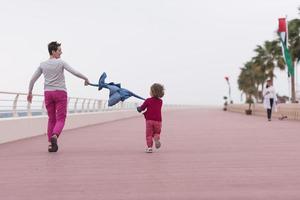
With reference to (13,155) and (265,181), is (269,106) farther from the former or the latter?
(265,181)

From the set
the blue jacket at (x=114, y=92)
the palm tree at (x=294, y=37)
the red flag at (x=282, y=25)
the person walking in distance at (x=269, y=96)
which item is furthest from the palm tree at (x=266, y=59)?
the blue jacket at (x=114, y=92)

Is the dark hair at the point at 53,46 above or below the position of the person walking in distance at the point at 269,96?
above

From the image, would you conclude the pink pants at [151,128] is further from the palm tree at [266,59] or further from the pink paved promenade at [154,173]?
the palm tree at [266,59]

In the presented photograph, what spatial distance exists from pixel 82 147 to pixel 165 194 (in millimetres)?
6388

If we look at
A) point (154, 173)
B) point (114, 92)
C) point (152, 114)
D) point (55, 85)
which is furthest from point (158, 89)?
point (154, 173)

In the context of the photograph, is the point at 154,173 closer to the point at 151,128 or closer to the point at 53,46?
the point at 151,128

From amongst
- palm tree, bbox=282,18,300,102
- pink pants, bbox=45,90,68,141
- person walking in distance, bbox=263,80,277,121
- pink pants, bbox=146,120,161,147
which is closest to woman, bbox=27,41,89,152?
pink pants, bbox=45,90,68,141

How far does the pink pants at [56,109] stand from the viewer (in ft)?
34.1

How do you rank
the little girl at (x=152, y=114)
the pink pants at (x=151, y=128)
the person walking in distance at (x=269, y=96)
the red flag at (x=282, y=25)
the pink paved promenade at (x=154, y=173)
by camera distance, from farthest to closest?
Result: the red flag at (x=282, y=25) → the person walking in distance at (x=269, y=96) → the pink pants at (x=151, y=128) → the little girl at (x=152, y=114) → the pink paved promenade at (x=154, y=173)

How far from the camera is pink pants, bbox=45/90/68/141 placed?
10398mm

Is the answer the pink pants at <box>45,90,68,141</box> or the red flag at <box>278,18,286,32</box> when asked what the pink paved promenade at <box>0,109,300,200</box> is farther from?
the red flag at <box>278,18,286,32</box>

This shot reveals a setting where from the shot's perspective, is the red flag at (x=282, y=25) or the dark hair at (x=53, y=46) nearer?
the dark hair at (x=53, y=46)

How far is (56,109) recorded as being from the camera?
10539 millimetres

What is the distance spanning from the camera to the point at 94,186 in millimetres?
6078
